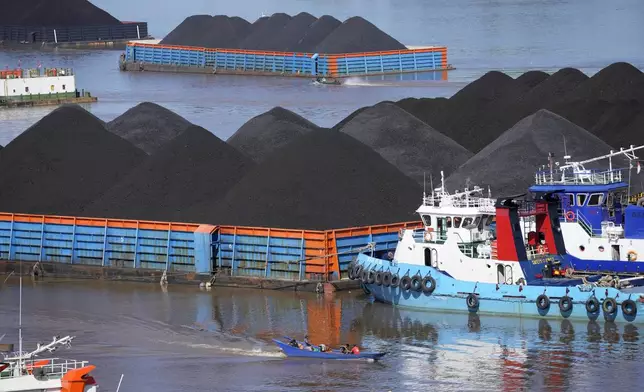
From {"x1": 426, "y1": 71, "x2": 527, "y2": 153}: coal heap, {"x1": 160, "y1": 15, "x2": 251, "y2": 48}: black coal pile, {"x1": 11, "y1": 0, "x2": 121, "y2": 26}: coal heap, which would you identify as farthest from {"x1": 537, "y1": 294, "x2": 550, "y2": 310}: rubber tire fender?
{"x1": 11, "y1": 0, "x2": 121, "y2": 26}: coal heap

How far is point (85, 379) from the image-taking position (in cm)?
2956

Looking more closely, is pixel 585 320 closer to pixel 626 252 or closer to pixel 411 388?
pixel 626 252

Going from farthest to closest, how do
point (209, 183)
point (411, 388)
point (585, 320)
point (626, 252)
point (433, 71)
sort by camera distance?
1. point (433, 71)
2. point (209, 183)
3. point (626, 252)
4. point (585, 320)
5. point (411, 388)

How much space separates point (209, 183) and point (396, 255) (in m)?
9.42

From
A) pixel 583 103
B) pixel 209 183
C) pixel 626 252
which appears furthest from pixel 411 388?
pixel 583 103

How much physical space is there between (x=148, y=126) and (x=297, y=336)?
1000 inches

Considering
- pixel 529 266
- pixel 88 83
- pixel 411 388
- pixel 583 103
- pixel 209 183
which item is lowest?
pixel 411 388

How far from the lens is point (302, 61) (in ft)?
390

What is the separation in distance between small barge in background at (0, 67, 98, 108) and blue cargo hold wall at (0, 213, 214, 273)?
52969 mm

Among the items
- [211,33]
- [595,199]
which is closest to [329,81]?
[211,33]

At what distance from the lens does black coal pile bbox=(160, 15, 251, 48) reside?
13025 cm

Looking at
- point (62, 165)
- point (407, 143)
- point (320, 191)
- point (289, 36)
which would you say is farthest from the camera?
point (289, 36)

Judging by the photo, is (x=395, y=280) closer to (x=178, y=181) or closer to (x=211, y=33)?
(x=178, y=181)

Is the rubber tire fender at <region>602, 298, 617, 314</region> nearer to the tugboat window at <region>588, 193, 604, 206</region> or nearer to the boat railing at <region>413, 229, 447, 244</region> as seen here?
the tugboat window at <region>588, 193, 604, 206</region>
